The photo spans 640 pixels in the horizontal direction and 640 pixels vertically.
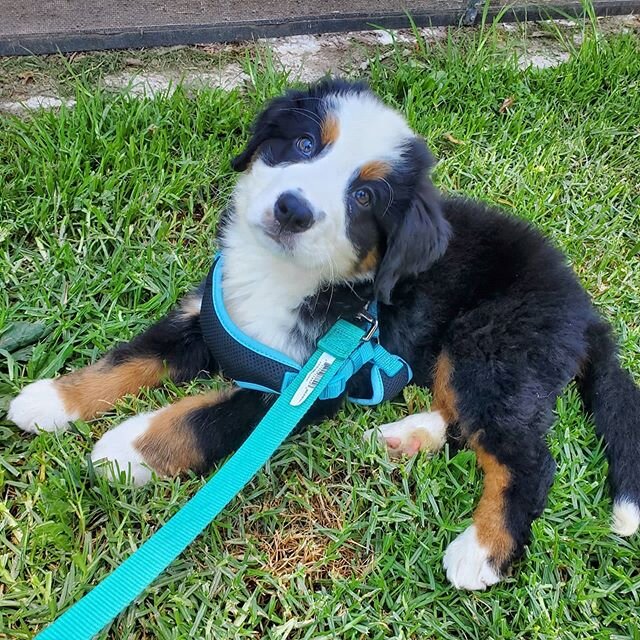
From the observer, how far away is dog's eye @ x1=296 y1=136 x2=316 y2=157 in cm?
223

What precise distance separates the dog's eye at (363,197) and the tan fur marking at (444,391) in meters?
0.78

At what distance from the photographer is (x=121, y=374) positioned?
2.48 meters

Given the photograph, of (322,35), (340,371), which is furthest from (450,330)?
(322,35)

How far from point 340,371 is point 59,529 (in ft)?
3.38

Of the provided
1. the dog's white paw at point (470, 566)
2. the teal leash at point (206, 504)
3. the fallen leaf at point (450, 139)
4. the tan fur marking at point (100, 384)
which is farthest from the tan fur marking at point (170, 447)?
the fallen leaf at point (450, 139)

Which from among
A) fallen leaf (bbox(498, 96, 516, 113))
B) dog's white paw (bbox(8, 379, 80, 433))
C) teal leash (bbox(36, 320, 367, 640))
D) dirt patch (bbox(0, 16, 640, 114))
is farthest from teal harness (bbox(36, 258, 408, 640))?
fallen leaf (bbox(498, 96, 516, 113))

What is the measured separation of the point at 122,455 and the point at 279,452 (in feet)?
1.83

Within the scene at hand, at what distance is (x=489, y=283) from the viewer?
2.71m

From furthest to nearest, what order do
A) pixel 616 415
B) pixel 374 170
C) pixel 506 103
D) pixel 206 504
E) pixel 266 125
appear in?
pixel 506 103 < pixel 616 415 < pixel 266 125 < pixel 374 170 < pixel 206 504

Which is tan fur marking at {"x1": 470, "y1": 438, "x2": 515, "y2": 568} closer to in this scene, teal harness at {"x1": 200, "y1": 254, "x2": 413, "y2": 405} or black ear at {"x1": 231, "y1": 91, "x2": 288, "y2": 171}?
teal harness at {"x1": 200, "y1": 254, "x2": 413, "y2": 405}

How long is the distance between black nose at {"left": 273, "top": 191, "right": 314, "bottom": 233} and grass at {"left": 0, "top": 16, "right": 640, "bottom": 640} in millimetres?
870

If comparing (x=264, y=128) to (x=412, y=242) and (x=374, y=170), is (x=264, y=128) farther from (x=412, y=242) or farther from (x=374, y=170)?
(x=412, y=242)

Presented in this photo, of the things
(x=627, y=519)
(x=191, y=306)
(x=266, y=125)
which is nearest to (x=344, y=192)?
(x=266, y=125)

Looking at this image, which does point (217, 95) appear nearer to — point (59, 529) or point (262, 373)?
point (262, 373)
